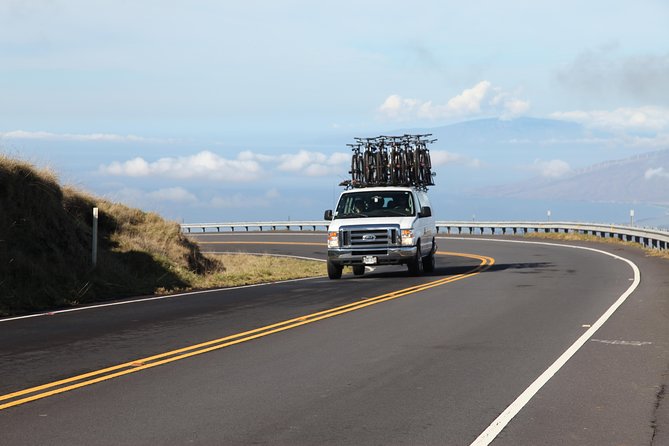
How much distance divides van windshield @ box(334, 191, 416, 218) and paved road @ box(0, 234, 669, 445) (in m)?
5.61

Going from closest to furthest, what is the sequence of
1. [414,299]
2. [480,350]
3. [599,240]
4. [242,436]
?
[242,436], [480,350], [414,299], [599,240]

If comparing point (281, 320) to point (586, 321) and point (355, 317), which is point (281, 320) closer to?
point (355, 317)

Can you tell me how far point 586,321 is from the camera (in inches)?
541

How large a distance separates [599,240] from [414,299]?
112 feet

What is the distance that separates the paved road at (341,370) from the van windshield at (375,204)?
5.61 metres

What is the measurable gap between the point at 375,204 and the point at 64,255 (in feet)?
27.3

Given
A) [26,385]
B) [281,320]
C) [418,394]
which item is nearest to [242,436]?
[418,394]

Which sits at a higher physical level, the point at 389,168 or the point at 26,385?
the point at 389,168

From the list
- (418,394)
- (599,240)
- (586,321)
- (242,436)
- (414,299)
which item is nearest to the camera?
(242,436)

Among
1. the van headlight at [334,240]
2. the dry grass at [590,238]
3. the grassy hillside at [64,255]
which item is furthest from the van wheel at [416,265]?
the dry grass at [590,238]

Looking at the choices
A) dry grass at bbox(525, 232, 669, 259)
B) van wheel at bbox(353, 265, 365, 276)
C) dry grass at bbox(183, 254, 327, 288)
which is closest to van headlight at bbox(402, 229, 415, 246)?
van wheel at bbox(353, 265, 365, 276)

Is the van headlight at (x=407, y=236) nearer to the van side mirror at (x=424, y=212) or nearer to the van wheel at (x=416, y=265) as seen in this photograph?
the van wheel at (x=416, y=265)

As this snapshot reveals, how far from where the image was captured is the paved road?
6.83 meters

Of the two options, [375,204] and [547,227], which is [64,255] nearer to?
[375,204]
